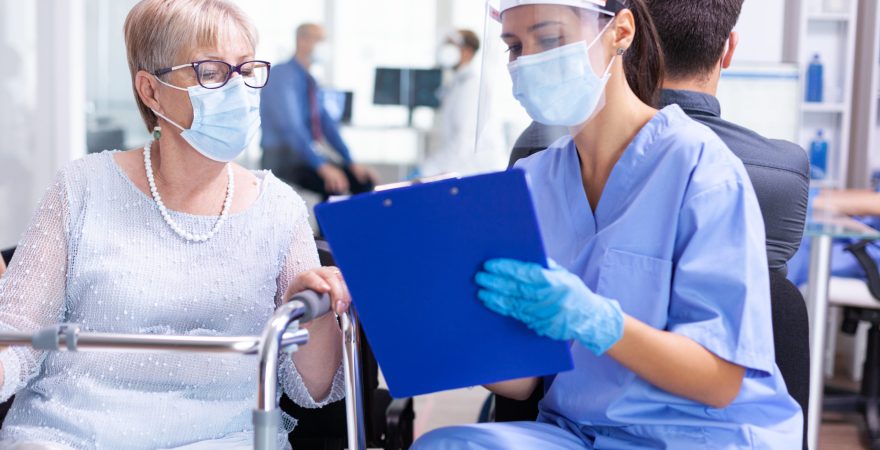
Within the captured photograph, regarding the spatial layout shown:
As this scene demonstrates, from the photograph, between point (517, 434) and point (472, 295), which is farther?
point (517, 434)

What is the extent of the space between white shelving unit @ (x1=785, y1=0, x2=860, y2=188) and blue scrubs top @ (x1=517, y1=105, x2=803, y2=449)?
351 cm

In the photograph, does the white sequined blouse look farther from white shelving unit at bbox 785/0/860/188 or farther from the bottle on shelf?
the bottle on shelf

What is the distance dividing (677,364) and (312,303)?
426mm

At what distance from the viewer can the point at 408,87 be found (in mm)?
5578

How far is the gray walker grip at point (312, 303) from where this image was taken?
3.39 feet

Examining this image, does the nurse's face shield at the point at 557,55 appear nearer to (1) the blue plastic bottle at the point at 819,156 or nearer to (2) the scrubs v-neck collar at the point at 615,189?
(2) the scrubs v-neck collar at the point at 615,189

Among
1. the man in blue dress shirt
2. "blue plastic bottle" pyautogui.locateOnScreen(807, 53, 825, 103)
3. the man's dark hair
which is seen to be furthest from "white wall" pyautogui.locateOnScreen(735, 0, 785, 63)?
the man's dark hair

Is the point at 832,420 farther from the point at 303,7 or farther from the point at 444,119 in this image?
the point at 303,7

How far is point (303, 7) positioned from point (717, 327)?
191 inches

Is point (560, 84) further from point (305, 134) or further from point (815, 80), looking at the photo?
point (305, 134)

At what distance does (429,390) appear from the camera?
42.7 inches

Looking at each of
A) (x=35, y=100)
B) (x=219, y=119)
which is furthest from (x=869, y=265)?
(x=35, y=100)

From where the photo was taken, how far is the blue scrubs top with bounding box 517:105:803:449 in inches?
43.0

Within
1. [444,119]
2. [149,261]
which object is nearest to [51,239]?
[149,261]
